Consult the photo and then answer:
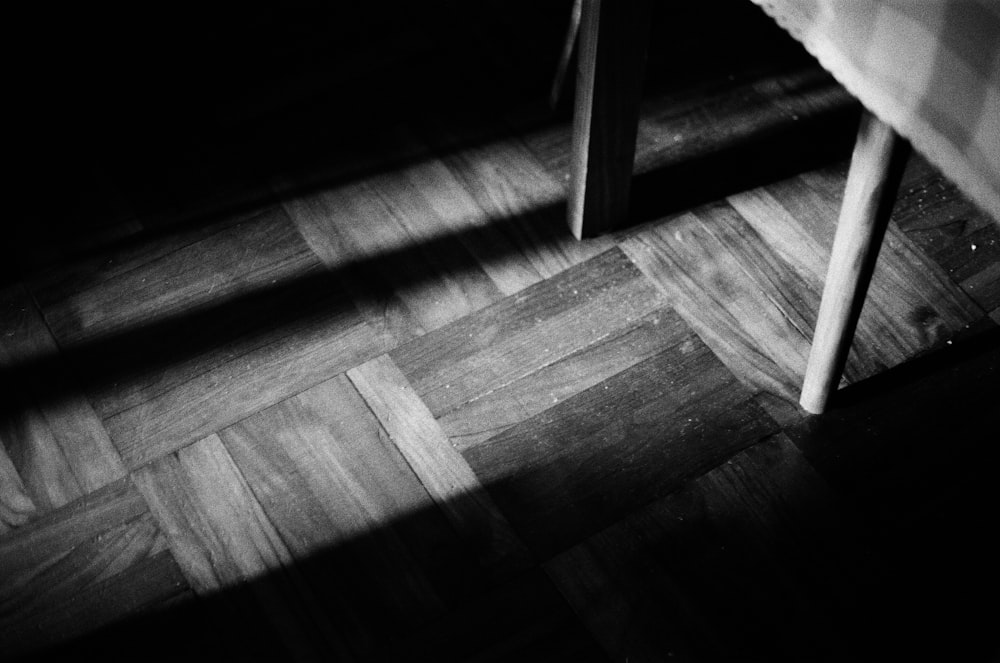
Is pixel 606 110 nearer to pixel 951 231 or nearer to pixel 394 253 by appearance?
pixel 394 253

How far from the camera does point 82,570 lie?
987mm

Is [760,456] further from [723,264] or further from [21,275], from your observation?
[21,275]

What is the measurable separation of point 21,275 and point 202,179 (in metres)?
0.22

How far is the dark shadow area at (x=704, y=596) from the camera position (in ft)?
3.04

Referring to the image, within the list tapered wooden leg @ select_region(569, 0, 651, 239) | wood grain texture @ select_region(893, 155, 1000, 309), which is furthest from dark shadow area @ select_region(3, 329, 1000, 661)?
tapered wooden leg @ select_region(569, 0, 651, 239)

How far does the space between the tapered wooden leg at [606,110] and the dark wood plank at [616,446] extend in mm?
185

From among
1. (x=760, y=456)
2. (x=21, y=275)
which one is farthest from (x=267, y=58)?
(x=760, y=456)

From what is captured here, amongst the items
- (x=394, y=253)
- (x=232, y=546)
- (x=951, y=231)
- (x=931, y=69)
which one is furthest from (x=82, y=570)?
(x=951, y=231)

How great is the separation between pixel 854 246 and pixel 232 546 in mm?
599

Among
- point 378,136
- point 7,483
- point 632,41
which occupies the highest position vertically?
point 632,41

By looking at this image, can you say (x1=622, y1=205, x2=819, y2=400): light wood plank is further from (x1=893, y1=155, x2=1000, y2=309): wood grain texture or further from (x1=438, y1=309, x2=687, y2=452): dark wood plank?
(x1=893, y1=155, x2=1000, y2=309): wood grain texture

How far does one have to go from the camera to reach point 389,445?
106 centimetres

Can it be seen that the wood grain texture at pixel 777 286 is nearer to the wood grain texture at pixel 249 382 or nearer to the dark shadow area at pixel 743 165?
the dark shadow area at pixel 743 165

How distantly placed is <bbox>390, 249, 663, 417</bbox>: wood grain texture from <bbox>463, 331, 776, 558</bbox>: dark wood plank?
0.06 metres
